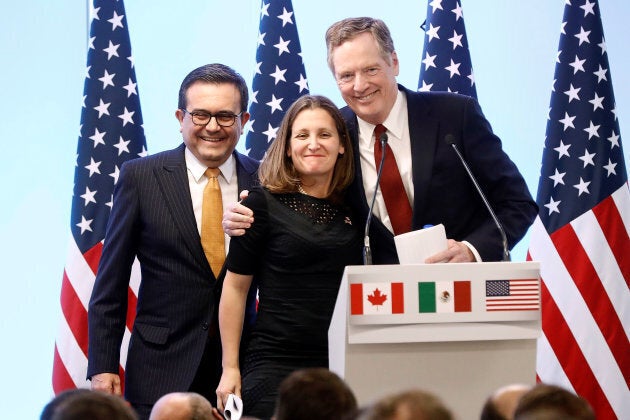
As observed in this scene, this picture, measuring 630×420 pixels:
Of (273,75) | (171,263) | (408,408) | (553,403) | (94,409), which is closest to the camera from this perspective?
(408,408)

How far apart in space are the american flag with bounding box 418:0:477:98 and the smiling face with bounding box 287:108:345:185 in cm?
189

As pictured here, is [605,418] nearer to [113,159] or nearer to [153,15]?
[113,159]

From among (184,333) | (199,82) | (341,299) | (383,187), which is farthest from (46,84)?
(341,299)

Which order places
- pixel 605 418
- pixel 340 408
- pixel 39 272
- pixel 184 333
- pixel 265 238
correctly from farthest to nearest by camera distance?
1. pixel 39 272
2. pixel 605 418
3. pixel 184 333
4. pixel 265 238
5. pixel 340 408

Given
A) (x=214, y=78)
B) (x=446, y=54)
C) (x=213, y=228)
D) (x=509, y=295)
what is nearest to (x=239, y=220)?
(x=213, y=228)

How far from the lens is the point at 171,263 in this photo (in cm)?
411

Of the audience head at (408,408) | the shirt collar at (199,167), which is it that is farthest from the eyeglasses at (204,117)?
the audience head at (408,408)

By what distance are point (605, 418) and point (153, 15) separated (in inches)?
135

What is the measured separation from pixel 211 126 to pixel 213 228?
15.9 inches

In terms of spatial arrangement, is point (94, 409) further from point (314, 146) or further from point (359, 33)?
point (359, 33)

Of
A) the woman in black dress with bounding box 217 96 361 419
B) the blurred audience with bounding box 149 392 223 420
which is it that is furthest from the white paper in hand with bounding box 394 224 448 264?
the blurred audience with bounding box 149 392 223 420

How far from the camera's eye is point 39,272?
5.95m

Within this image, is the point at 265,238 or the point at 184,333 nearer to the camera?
the point at 265,238

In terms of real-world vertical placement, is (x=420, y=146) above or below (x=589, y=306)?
above
